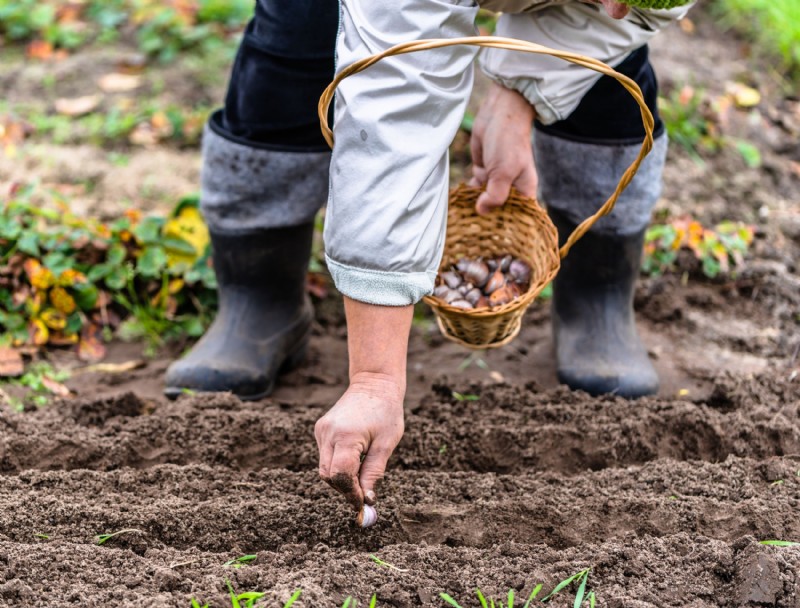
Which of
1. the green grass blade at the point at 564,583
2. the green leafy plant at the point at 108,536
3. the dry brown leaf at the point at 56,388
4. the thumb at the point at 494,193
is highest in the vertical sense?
the thumb at the point at 494,193

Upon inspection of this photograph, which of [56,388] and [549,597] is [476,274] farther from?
[56,388]

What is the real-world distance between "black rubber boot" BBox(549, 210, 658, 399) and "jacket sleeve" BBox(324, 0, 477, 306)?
930 millimetres

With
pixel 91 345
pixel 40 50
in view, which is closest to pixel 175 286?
pixel 91 345

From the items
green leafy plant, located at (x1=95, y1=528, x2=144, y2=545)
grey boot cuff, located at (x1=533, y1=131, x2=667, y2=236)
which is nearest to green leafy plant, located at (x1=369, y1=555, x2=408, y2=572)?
green leafy plant, located at (x1=95, y1=528, x2=144, y2=545)

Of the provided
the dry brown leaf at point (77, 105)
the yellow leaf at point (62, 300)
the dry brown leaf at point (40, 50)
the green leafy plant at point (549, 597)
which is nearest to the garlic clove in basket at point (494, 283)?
the green leafy plant at point (549, 597)

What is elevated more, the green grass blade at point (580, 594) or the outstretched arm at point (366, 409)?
the outstretched arm at point (366, 409)

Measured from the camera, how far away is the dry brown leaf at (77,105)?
3.71 metres

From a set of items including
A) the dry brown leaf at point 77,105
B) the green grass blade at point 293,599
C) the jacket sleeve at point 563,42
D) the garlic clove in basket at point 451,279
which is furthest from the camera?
the dry brown leaf at point 77,105

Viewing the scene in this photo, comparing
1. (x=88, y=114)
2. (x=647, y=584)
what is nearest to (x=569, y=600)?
(x=647, y=584)

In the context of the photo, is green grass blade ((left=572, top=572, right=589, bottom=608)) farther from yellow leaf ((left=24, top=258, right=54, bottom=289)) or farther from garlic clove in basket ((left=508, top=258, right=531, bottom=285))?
yellow leaf ((left=24, top=258, right=54, bottom=289))

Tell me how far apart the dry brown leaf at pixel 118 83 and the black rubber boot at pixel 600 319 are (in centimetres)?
A: 215

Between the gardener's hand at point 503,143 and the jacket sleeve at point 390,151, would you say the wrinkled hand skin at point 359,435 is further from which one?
the gardener's hand at point 503,143

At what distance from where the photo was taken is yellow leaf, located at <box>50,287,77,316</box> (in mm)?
2664

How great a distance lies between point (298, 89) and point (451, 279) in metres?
0.55
